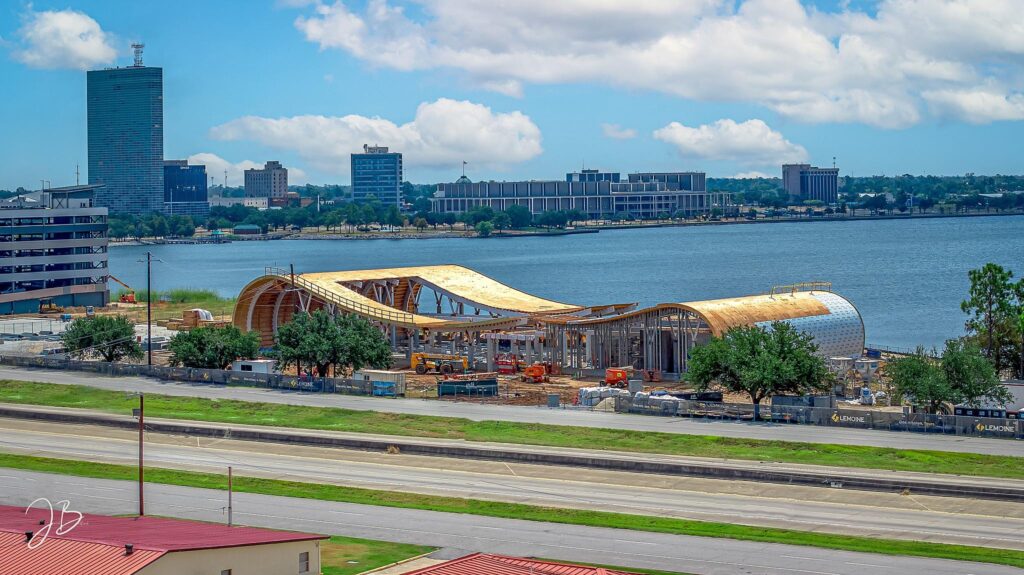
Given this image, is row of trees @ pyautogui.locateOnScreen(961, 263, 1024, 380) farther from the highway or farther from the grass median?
the highway

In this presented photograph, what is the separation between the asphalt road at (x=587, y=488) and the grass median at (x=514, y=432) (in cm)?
405

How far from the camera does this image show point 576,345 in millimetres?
91688

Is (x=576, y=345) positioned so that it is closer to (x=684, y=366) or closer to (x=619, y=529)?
(x=684, y=366)

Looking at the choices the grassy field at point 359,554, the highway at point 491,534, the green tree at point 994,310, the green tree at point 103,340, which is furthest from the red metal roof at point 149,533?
the green tree at point 103,340

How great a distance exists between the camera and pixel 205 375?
8606 centimetres

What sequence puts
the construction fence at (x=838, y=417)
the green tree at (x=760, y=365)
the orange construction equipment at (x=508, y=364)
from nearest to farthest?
the construction fence at (x=838, y=417), the green tree at (x=760, y=365), the orange construction equipment at (x=508, y=364)

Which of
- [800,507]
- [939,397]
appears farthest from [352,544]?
[939,397]

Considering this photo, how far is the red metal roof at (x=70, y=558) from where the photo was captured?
3338 cm

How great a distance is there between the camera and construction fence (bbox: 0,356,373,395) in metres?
81.0

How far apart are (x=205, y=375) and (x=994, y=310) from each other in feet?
155

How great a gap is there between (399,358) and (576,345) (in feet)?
45.9

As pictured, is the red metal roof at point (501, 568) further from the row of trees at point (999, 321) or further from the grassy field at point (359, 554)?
the row of trees at point (999, 321)

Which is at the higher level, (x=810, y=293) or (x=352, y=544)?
(x=810, y=293)

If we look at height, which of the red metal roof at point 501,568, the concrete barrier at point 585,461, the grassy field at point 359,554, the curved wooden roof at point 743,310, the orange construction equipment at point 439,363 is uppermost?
the curved wooden roof at point 743,310
